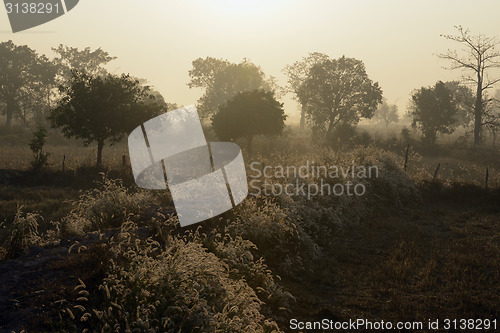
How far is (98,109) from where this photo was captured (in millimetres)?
23375

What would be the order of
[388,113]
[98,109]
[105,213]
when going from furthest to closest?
[388,113] < [98,109] < [105,213]

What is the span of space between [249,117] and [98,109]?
43.8ft

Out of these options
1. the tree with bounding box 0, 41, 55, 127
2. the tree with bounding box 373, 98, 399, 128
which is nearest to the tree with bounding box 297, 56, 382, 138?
the tree with bounding box 0, 41, 55, 127

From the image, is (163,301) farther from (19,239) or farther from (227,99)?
(227,99)

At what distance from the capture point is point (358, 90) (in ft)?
173

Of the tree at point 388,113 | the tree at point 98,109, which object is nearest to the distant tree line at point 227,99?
the tree at point 98,109

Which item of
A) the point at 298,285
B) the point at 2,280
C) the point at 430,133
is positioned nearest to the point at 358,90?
the point at 430,133

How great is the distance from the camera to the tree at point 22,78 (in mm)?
54125

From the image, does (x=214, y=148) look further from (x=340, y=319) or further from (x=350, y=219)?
(x=340, y=319)

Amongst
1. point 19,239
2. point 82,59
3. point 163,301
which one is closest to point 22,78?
point 82,59

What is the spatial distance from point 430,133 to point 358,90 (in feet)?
36.5

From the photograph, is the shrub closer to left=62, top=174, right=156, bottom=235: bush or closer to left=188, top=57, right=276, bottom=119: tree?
left=62, top=174, right=156, bottom=235: bush

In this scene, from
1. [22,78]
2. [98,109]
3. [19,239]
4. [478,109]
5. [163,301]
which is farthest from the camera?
[22,78]

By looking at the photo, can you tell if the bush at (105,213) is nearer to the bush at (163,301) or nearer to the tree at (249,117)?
the bush at (163,301)
